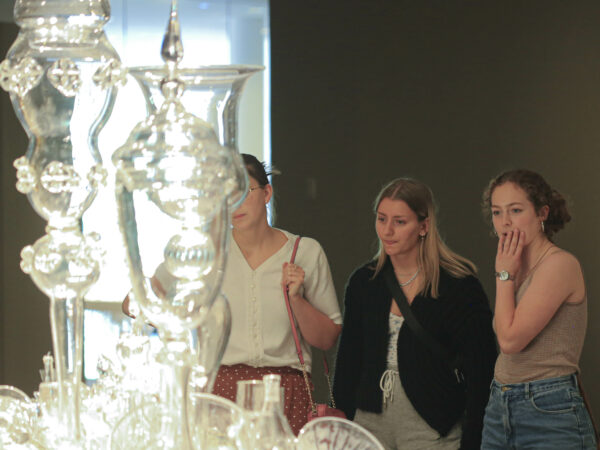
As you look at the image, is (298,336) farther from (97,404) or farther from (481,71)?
(481,71)

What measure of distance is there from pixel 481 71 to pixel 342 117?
0.95 meters

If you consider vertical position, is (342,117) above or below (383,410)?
above

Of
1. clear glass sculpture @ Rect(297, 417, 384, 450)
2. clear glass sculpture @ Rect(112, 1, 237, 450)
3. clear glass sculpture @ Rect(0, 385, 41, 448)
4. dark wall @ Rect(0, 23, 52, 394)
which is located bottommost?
dark wall @ Rect(0, 23, 52, 394)

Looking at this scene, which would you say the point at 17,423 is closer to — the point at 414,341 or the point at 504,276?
the point at 414,341

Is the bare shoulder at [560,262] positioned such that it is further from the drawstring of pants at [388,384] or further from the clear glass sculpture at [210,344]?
the clear glass sculpture at [210,344]

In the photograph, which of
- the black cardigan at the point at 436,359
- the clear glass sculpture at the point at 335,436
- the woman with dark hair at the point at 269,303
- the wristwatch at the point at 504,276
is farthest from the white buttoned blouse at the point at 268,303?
the clear glass sculpture at the point at 335,436

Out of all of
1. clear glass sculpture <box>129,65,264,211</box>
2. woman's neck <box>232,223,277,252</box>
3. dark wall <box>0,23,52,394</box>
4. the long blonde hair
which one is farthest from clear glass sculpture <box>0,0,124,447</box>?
dark wall <box>0,23,52,394</box>

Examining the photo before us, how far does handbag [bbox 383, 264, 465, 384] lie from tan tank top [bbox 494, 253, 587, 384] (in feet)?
0.76

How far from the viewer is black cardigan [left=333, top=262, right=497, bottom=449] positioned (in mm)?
2961

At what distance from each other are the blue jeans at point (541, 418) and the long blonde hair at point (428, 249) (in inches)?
18.7

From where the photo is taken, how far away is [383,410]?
3.00 metres

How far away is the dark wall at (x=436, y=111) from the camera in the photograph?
17.3 feet

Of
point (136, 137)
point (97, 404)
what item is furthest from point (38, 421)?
point (136, 137)

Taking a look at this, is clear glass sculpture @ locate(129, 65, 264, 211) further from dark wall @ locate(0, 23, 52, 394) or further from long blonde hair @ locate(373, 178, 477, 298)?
dark wall @ locate(0, 23, 52, 394)
